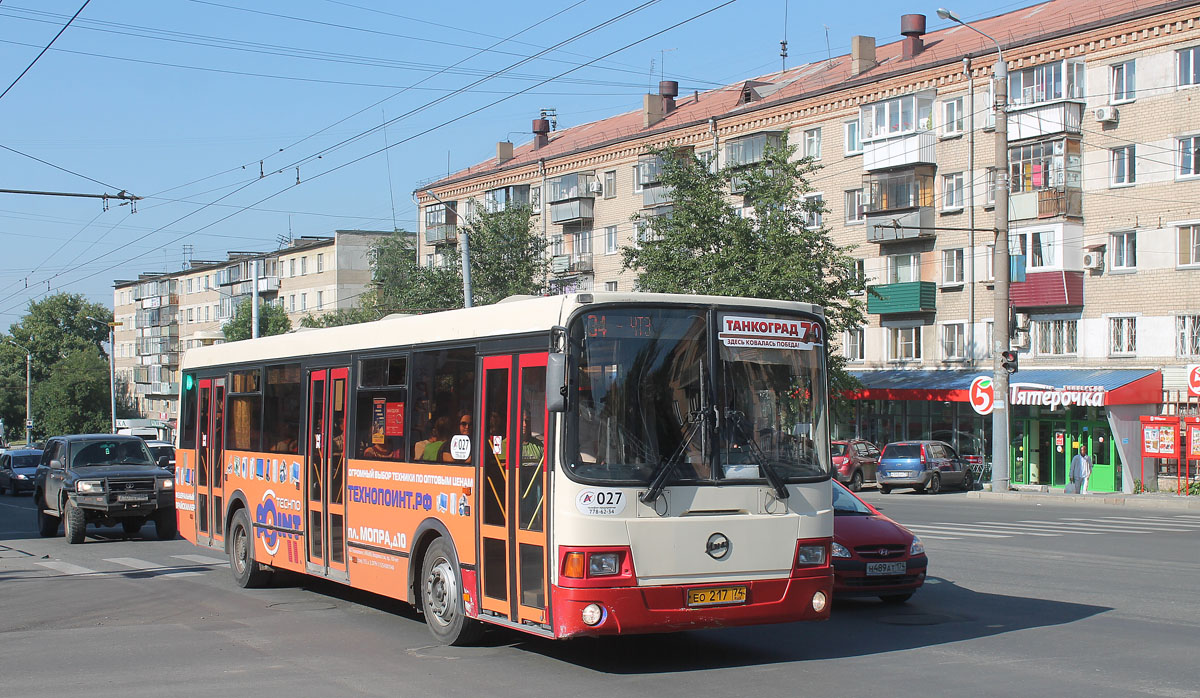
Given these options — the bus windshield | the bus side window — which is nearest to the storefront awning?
the bus windshield

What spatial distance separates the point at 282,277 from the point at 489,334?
9241 cm

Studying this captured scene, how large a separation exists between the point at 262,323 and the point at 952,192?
56.2 m

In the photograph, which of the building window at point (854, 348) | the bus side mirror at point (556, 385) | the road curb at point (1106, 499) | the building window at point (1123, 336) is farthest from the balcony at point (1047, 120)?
the bus side mirror at point (556, 385)

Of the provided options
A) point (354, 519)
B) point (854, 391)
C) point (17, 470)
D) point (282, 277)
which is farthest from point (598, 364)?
point (282, 277)

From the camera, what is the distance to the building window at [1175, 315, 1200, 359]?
39.5 m

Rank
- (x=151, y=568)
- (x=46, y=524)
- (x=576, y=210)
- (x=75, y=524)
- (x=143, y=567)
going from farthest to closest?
(x=576, y=210), (x=46, y=524), (x=75, y=524), (x=143, y=567), (x=151, y=568)

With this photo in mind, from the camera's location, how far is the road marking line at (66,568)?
17077 mm

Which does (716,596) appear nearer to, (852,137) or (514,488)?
(514,488)

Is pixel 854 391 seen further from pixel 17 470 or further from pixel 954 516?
pixel 17 470

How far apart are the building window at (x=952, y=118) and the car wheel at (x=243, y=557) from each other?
125ft

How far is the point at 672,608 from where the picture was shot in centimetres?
886

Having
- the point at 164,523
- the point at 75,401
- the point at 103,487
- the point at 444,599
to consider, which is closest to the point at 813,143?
the point at 164,523

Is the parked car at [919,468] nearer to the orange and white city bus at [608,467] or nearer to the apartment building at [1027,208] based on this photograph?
the apartment building at [1027,208]

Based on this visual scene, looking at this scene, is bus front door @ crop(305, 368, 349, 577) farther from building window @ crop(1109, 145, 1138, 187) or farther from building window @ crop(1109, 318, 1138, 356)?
building window @ crop(1109, 145, 1138, 187)
